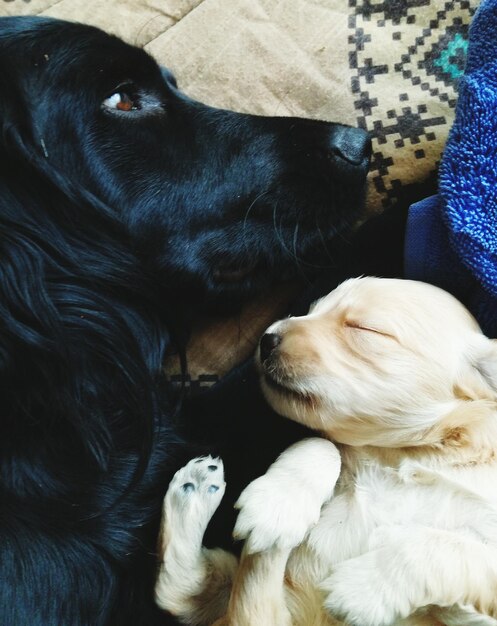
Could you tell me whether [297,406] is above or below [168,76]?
below

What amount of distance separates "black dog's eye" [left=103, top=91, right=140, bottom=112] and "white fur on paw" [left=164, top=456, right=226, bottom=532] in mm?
565

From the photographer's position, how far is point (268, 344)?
3.54 ft

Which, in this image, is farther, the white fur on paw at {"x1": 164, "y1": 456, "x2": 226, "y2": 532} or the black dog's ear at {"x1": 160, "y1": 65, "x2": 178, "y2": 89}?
the black dog's ear at {"x1": 160, "y1": 65, "x2": 178, "y2": 89}

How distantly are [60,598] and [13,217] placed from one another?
0.53 meters

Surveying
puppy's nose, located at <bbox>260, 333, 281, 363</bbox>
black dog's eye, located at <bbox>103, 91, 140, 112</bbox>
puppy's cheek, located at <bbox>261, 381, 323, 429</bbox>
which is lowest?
puppy's cheek, located at <bbox>261, 381, 323, 429</bbox>

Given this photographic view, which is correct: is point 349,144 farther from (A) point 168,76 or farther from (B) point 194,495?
(B) point 194,495

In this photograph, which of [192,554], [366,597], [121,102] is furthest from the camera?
[121,102]

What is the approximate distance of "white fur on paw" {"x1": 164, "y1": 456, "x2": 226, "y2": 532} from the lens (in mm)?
1014

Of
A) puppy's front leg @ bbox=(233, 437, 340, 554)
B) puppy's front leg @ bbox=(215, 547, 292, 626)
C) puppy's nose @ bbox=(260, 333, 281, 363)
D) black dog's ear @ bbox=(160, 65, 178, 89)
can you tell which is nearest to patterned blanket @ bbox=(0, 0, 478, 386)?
black dog's ear @ bbox=(160, 65, 178, 89)

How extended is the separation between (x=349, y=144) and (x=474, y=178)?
20cm

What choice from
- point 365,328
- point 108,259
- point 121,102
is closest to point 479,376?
point 365,328

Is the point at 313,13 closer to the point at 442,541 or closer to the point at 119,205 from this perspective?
the point at 119,205

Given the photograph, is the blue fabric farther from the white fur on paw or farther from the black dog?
the white fur on paw

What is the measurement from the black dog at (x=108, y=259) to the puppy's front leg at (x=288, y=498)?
20 cm
